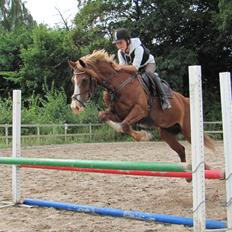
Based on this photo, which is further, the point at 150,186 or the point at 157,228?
the point at 150,186

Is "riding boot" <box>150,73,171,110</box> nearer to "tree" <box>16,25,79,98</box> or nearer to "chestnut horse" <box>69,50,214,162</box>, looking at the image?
"chestnut horse" <box>69,50,214,162</box>

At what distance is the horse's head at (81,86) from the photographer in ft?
16.9

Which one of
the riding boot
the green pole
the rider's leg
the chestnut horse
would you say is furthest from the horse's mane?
the green pole

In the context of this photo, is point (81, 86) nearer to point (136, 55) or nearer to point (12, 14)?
point (136, 55)

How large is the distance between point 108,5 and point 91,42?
7.35 ft

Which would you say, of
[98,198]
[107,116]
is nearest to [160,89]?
[107,116]

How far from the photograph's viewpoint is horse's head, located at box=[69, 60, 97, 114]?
5145 millimetres

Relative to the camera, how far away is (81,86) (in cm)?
525

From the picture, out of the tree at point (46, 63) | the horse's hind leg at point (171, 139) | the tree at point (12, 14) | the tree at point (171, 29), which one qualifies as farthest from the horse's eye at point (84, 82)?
the tree at point (12, 14)

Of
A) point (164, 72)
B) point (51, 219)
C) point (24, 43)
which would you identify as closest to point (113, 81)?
point (51, 219)

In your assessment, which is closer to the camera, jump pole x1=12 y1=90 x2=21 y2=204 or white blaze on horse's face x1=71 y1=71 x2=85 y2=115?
white blaze on horse's face x1=71 y1=71 x2=85 y2=115

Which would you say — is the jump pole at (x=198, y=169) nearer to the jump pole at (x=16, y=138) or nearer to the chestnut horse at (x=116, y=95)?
the chestnut horse at (x=116, y=95)

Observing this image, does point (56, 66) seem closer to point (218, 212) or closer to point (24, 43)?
point (24, 43)

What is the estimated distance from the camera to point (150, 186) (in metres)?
7.05
